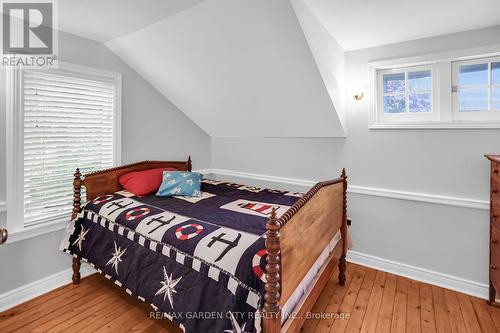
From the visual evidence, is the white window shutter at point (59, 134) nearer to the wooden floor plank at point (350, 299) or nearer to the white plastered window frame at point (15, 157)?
the white plastered window frame at point (15, 157)

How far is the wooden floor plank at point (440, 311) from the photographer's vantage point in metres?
1.94

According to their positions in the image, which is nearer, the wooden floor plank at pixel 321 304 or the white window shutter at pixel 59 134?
the wooden floor plank at pixel 321 304

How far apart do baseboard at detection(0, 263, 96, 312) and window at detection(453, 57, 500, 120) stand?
12.4 ft

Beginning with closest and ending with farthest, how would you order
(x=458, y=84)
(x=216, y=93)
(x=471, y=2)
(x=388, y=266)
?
(x=471, y=2)
(x=458, y=84)
(x=388, y=266)
(x=216, y=93)

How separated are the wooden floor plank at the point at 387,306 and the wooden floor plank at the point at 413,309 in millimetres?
117

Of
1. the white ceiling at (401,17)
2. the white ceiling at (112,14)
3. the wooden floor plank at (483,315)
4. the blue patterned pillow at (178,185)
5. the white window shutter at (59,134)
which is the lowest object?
the wooden floor plank at (483,315)

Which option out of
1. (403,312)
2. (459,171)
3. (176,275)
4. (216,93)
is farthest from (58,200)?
(459,171)

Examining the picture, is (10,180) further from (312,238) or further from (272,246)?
(312,238)

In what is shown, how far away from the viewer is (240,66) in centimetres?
254

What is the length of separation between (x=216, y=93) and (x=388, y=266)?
2567mm

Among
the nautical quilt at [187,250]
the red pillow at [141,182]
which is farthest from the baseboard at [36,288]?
the red pillow at [141,182]

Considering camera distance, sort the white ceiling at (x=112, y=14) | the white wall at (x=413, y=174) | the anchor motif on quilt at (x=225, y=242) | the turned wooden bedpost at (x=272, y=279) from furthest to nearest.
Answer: the white wall at (x=413, y=174)
the white ceiling at (x=112, y=14)
the anchor motif on quilt at (x=225, y=242)
the turned wooden bedpost at (x=272, y=279)

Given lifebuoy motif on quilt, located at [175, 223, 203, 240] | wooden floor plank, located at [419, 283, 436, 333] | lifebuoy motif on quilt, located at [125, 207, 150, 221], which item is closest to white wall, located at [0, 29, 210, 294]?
lifebuoy motif on quilt, located at [125, 207, 150, 221]

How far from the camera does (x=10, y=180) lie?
2.12 m
